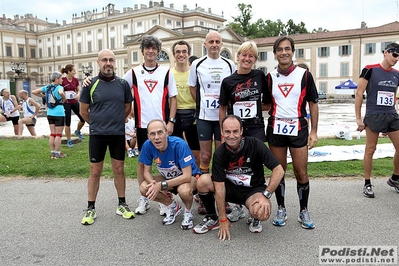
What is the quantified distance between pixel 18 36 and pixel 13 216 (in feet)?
307

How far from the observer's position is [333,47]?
57312 mm

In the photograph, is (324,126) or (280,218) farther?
(324,126)

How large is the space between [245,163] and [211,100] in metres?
1.10

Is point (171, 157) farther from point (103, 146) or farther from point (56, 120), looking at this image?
point (56, 120)

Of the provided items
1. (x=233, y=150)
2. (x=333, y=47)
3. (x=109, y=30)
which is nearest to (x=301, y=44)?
(x=333, y=47)

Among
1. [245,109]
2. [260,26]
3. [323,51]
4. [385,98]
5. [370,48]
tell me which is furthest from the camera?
[260,26]

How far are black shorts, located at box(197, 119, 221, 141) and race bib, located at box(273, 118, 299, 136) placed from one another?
908 millimetres

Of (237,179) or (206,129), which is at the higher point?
(206,129)

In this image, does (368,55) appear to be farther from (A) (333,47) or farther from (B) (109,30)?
(B) (109,30)

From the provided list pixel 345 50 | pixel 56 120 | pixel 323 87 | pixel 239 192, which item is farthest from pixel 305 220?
A: pixel 323 87

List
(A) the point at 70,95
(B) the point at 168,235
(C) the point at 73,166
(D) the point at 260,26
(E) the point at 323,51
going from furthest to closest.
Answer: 1. (D) the point at 260,26
2. (E) the point at 323,51
3. (A) the point at 70,95
4. (C) the point at 73,166
5. (B) the point at 168,235

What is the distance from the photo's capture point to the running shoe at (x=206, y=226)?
13.4 feet

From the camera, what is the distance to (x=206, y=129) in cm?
488

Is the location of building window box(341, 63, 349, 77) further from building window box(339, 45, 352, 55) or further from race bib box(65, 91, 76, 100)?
race bib box(65, 91, 76, 100)
